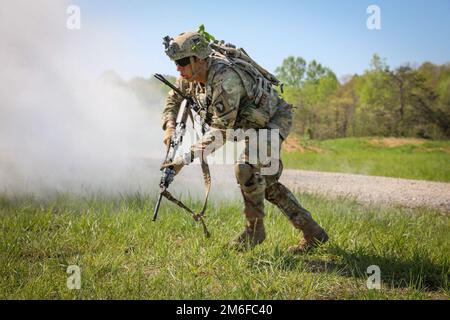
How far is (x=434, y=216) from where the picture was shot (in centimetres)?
679

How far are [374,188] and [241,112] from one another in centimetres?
631

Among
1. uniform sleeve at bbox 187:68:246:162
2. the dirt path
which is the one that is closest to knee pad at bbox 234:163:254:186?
uniform sleeve at bbox 187:68:246:162

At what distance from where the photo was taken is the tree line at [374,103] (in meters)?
25.2

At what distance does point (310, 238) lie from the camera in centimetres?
417

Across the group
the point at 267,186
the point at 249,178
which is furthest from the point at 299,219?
the point at 249,178

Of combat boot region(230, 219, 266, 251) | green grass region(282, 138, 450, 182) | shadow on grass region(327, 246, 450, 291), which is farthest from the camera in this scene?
green grass region(282, 138, 450, 182)

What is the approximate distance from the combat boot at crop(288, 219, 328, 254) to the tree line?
72.2 ft

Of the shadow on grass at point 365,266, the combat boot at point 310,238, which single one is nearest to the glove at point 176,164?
the shadow on grass at point 365,266

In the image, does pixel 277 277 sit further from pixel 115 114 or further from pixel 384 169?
pixel 384 169

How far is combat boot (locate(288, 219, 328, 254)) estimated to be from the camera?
4.15 metres

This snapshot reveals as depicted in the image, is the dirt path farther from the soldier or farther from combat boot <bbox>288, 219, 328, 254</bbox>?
the soldier
